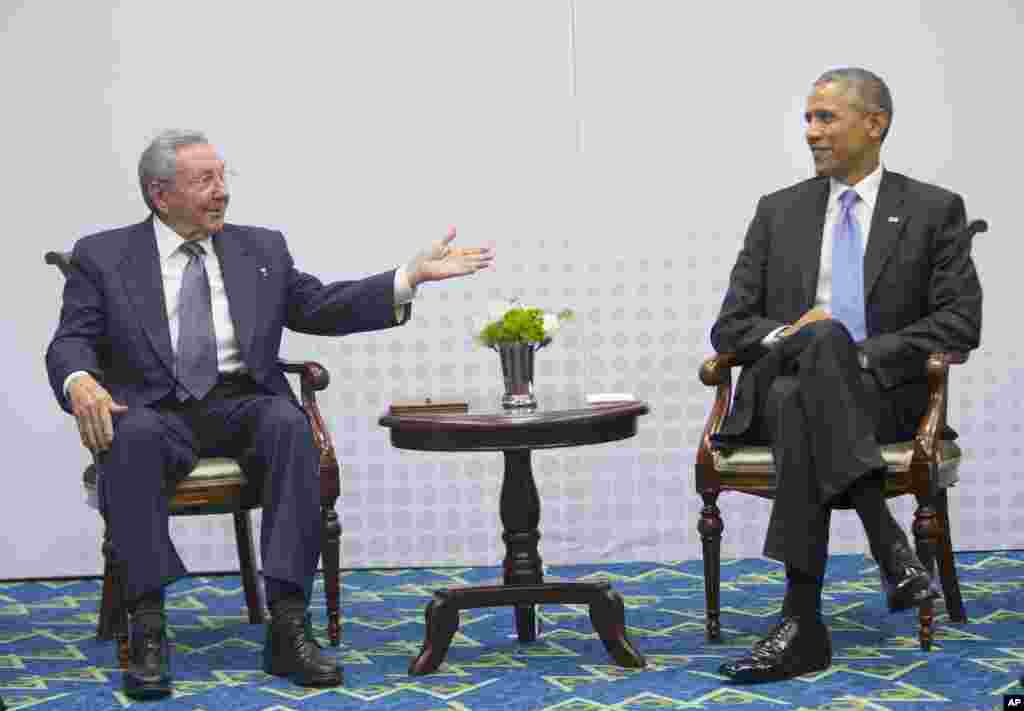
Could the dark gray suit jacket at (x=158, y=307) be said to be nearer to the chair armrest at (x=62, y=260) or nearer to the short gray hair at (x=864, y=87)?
the chair armrest at (x=62, y=260)

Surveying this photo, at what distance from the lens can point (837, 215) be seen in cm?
421

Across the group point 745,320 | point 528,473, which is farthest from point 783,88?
point 528,473

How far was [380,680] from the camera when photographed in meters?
3.62

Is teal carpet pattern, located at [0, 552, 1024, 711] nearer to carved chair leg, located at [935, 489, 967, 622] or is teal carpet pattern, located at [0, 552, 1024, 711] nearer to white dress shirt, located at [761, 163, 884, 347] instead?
carved chair leg, located at [935, 489, 967, 622]

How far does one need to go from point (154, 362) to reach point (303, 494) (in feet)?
1.98

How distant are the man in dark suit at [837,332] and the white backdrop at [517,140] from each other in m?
0.99

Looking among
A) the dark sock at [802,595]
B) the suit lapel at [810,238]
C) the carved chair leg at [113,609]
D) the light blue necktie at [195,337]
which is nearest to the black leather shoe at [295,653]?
the carved chair leg at [113,609]

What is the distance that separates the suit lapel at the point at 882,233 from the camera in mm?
4078

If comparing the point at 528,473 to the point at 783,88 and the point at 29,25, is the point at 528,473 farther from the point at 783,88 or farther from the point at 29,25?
the point at 29,25

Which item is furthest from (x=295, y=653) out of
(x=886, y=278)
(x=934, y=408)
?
(x=886, y=278)

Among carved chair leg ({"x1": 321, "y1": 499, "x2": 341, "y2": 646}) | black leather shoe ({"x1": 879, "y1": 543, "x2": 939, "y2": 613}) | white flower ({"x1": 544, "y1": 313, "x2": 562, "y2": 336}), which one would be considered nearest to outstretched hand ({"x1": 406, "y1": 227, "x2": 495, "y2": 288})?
white flower ({"x1": 544, "y1": 313, "x2": 562, "y2": 336})

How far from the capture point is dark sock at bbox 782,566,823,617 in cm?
354

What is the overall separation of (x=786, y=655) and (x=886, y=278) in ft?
3.69

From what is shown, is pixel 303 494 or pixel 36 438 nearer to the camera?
pixel 303 494
